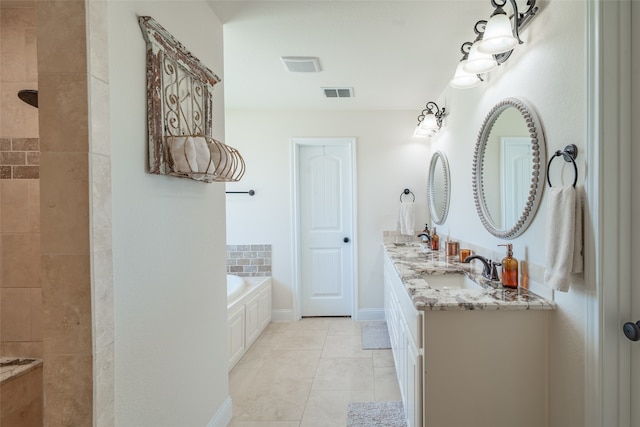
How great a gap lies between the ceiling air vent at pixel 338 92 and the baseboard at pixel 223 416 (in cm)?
270

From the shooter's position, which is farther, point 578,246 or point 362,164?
point 362,164

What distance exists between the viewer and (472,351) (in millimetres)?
1293

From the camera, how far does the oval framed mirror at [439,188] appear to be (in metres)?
2.78

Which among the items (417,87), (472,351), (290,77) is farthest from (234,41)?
(472,351)

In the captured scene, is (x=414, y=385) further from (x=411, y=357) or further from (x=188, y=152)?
(x=188, y=152)

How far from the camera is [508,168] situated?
A: 65.2 inches

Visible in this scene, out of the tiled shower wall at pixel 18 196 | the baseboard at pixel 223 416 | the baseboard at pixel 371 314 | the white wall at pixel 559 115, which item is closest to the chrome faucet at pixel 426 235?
the baseboard at pixel 371 314

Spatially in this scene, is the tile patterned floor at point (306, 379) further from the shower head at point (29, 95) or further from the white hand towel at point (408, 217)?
the shower head at point (29, 95)

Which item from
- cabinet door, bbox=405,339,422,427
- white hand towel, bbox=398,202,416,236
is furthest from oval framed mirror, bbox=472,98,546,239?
white hand towel, bbox=398,202,416,236

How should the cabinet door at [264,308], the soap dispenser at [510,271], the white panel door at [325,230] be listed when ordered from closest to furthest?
the soap dispenser at [510,271] < the cabinet door at [264,308] < the white panel door at [325,230]

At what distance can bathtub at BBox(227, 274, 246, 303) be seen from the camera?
2.80 meters

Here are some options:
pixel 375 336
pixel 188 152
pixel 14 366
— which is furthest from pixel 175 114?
pixel 375 336

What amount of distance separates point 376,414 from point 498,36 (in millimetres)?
2245

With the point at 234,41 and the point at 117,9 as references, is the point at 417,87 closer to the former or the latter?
the point at 234,41
